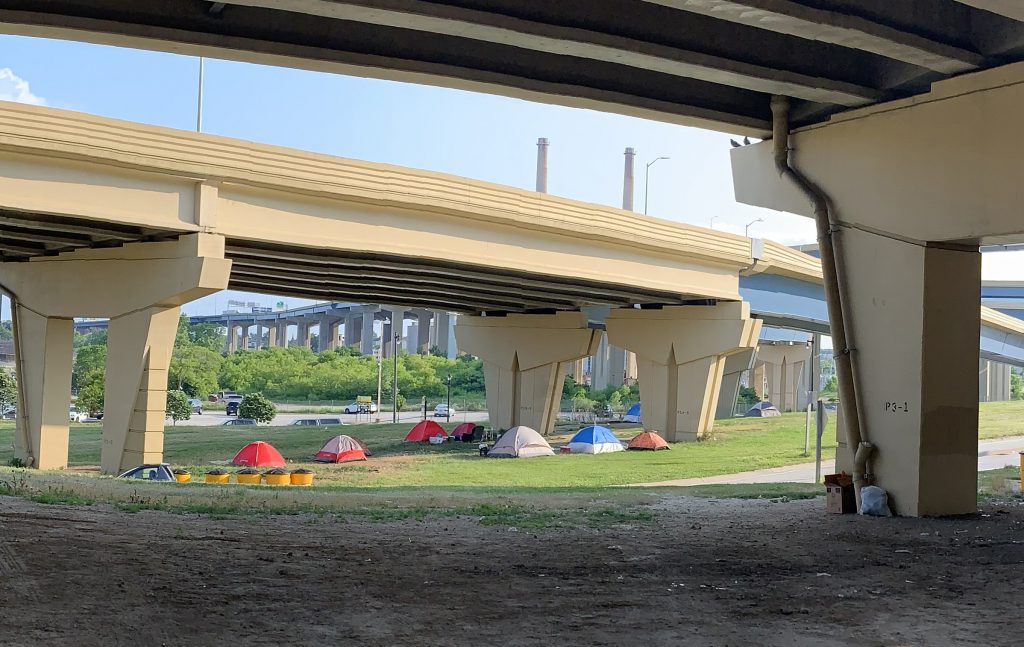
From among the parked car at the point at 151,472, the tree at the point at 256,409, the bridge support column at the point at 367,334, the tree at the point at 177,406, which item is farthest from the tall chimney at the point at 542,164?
the parked car at the point at 151,472

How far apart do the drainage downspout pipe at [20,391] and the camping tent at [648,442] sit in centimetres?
2338

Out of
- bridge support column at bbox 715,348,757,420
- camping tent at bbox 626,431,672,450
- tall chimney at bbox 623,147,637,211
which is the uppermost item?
tall chimney at bbox 623,147,637,211

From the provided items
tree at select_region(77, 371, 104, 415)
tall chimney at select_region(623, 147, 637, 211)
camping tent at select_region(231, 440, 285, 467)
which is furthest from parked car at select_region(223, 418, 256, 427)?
tall chimney at select_region(623, 147, 637, 211)

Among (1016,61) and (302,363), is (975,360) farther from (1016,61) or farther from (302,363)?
(302,363)

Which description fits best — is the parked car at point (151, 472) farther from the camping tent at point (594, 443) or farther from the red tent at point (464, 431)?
the red tent at point (464, 431)

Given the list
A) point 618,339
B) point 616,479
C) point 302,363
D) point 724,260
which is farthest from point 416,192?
point 302,363

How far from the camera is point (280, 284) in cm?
4294

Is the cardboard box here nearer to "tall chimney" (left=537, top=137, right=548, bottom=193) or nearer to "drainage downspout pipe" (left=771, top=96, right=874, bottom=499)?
"drainage downspout pipe" (left=771, top=96, right=874, bottom=499)

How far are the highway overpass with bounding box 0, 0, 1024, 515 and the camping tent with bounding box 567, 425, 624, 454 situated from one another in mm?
26338

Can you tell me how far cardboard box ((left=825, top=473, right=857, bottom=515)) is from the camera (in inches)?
581

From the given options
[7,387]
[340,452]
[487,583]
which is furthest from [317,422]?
[487,583]

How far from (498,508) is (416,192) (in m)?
15.4

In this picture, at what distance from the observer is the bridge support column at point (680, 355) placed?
4444cm

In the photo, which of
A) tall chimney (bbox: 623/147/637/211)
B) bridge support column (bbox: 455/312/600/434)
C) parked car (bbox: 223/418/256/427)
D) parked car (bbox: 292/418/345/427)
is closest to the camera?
bridge support column (bbox: 455/312/600/434)
